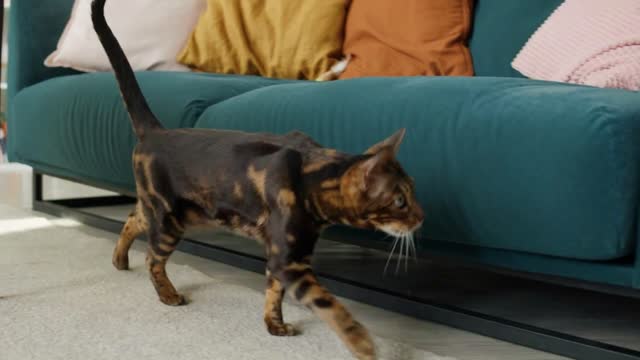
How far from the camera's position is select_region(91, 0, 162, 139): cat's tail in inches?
55.4

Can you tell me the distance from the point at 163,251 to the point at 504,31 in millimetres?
928

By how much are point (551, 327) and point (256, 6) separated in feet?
4.29

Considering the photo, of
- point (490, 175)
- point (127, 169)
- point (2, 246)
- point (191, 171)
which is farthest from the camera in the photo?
point (2, 246)

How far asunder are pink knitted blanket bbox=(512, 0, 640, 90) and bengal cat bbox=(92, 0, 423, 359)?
0.56 meters

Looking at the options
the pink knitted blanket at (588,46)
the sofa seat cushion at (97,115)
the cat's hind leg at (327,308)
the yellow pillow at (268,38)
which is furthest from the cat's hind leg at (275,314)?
the yellow pillow at (268,38)

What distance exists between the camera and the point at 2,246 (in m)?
2.01

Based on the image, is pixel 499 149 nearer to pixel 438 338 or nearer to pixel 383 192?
pixel 383 192

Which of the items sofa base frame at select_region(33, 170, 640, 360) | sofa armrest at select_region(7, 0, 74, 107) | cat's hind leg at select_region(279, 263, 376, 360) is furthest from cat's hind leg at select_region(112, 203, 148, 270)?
sofa armrest at select_region(7, 0, 74, 107)

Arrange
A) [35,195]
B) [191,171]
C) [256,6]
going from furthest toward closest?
[35,195] → [256,6] → [191,171]

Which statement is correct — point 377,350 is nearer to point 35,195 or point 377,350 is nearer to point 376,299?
point 376,299

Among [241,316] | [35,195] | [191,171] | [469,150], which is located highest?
[469,150]

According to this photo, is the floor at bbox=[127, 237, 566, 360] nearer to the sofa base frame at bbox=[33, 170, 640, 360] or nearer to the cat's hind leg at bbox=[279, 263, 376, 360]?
the sofa base frame at bbox=[33, 170, 640, 360]

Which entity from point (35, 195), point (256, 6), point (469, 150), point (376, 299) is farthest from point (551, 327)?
point (35, 195)

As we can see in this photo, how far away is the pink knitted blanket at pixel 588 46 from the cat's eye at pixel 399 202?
574mm
